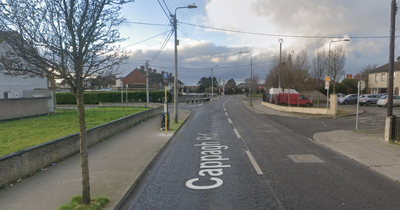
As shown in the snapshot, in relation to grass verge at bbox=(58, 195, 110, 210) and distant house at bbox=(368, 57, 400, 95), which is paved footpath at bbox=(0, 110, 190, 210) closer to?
grass verge at bbox=(58, 195, 110, 210)

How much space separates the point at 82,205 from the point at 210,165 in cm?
391

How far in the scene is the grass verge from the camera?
424 cm

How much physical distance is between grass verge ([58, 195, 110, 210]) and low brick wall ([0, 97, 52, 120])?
47.7ft

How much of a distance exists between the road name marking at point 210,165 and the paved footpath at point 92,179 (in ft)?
5.04

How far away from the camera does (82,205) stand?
432 centimetres

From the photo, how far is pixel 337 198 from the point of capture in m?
4.95

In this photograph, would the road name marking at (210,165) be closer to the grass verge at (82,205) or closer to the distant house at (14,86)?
the grass verge at (82,205)

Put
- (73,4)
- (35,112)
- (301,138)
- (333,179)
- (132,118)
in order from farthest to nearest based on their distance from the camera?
(35,112) → (132,118) → (301,138) → (333,179) → (73,4)

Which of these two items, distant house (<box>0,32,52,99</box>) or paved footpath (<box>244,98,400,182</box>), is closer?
paved footpath (<box>244,98,400,182</box>)

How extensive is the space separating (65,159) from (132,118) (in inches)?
297

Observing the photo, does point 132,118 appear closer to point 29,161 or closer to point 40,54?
point 29,161

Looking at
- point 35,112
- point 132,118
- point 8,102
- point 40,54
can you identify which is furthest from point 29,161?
point 35,112

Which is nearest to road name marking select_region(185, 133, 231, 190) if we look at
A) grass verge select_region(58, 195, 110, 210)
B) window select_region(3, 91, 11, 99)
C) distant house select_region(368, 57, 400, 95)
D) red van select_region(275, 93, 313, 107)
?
grass verge select_region(58, 195, 110, 210)

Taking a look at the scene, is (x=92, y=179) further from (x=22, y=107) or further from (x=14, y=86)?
(x=14, y=86)
